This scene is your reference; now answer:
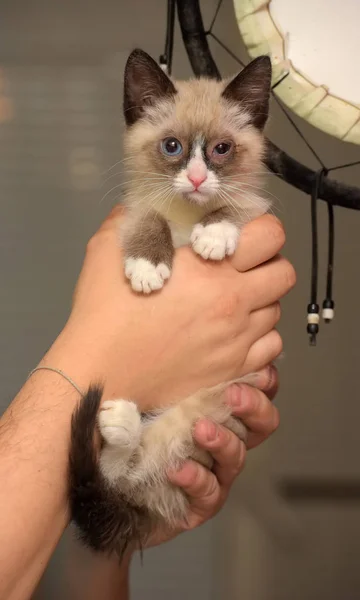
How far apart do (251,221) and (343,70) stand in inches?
11.9

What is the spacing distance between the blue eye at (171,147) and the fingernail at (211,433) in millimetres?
500

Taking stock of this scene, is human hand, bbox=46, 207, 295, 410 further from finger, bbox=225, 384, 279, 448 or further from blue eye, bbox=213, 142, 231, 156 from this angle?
blue eye, bbox=213, 142, 231, 156

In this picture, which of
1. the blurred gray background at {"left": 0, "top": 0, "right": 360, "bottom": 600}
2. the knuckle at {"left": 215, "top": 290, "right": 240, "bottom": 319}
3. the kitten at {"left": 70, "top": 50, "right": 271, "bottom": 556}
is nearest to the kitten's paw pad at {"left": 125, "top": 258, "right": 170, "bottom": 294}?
the kitten at {"left": 70, "top": 50, "right": 271, "bottom": 556}

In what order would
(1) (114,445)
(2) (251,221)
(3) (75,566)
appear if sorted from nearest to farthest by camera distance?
(1) (114,445), (2) (251,221), (3) (75,566)

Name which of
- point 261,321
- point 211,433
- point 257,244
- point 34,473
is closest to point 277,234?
point 257,244

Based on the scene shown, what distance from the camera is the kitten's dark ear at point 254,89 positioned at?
3.09ft

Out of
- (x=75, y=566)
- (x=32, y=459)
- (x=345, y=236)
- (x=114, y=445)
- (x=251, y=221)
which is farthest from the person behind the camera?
(x=345, y=236)

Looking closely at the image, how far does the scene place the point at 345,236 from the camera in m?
1.62

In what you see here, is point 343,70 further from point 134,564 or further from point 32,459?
point 134,564

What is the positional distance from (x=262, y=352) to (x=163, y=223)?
312mm

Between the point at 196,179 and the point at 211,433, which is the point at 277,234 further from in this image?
the point at 211,433

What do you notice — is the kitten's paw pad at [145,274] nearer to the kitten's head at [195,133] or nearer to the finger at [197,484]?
the kitten's head at [195,133]

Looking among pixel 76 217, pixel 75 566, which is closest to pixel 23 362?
pixel 76 217

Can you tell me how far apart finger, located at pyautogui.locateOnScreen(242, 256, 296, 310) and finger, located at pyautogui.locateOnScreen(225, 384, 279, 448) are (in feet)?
0.52
